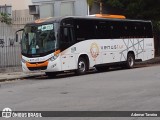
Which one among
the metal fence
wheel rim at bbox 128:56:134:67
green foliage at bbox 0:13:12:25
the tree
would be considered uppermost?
the tree

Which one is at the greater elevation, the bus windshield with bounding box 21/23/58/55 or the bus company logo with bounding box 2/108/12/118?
the bus windshield with bounding box 21/23/58/55

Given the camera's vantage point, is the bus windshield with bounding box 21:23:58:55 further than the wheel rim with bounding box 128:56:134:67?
No

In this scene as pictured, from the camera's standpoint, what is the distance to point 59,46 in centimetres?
2186

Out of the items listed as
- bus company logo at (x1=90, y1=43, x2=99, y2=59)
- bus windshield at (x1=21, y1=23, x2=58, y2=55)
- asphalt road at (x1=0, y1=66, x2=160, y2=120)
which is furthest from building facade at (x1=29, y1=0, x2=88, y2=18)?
asphalt road at (x1=0, y1=66, x2=160, y2=120)

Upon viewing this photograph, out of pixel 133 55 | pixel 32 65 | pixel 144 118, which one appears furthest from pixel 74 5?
pixel 144 118

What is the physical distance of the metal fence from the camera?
90.0 ft

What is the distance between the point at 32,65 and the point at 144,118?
44.0 ft

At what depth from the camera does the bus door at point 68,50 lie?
22188 millimetres

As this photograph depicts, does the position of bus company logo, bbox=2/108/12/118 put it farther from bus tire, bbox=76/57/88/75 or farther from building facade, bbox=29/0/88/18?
building facade, bbox=29/0/88/18

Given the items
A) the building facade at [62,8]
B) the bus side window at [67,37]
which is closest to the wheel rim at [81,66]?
the bus side window at [67,37]

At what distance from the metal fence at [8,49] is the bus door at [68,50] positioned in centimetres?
609

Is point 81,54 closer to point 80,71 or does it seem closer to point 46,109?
point 80,71

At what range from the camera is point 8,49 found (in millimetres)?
27750

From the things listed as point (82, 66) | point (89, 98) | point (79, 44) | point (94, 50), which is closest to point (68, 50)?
point (79, 44)
